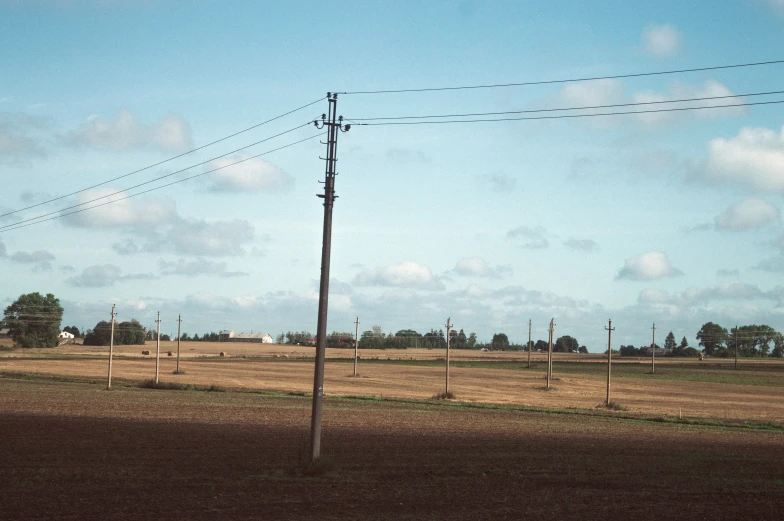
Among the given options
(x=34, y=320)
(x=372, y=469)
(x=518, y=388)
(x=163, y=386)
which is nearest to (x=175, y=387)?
(x=163, y=386)

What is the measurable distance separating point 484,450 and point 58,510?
1468 cm

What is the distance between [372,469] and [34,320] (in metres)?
165

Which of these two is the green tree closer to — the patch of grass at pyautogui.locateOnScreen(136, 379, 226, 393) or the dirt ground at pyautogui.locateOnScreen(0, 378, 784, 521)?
the patch of grass at pyautogui.locateOnScreen(136, 379, 226, 393)

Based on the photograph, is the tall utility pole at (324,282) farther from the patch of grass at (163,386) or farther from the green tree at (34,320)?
the green tree at (34,320)

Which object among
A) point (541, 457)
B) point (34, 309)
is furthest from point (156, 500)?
point (34, 309)

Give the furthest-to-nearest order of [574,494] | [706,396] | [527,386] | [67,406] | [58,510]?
[527,386], [706,396], [67,406], [574,494], [58,510]

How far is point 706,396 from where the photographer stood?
73625 millimetres

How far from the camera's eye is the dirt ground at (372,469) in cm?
1596

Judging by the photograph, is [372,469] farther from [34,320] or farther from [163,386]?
[34,320]

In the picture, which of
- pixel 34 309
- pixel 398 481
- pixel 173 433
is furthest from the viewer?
pixel 34 309

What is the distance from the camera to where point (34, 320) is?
169 m

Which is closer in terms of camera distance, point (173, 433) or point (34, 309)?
point (173, 433)

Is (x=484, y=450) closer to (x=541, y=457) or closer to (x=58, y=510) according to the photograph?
(x=541, y=457)

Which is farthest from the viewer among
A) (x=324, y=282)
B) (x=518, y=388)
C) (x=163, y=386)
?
(x=518, y=388)
